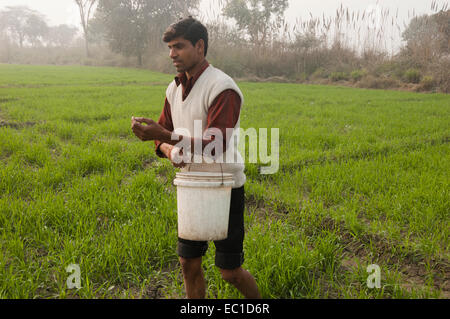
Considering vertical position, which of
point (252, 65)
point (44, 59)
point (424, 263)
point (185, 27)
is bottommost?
point (424, 263)

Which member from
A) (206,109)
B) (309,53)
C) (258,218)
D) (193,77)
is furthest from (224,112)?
(309,53)

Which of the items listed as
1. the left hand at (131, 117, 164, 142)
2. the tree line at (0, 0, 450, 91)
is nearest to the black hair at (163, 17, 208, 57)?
the left hand at (131, 117, 164, 142)

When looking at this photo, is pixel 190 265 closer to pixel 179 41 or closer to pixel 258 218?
pixel 179 41

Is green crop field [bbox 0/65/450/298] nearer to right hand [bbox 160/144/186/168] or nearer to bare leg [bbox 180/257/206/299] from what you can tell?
bare leg [bbox 180/257/206/299]

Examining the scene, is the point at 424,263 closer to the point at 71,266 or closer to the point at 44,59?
the point at 71,266

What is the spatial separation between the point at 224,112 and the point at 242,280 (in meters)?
0.85

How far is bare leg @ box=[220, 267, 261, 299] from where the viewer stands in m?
1.61

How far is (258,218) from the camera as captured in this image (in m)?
2.98

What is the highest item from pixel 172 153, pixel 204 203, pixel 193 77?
pixel 193 77

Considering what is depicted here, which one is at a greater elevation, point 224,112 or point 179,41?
point 179,41

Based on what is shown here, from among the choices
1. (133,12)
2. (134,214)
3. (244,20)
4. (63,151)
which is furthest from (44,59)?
(134,214)

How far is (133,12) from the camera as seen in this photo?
95.1 ft

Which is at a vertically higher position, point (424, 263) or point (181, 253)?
point (181, 253)
